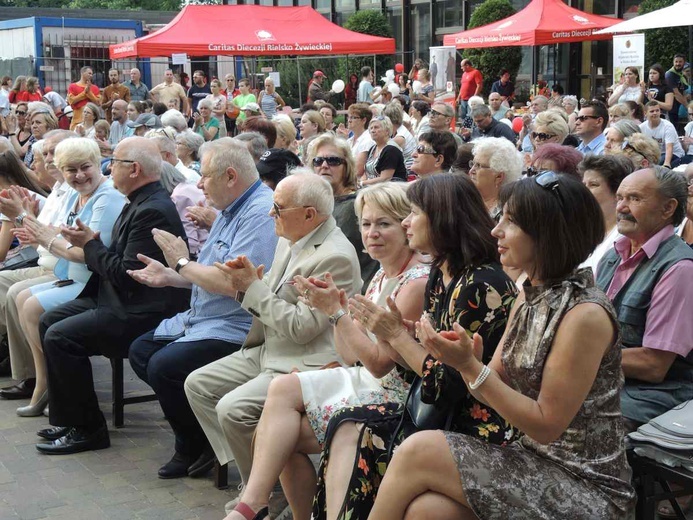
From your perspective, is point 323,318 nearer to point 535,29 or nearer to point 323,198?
point 323,198

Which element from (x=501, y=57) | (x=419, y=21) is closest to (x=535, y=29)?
(x=501, y=57)

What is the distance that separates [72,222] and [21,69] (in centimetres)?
2315

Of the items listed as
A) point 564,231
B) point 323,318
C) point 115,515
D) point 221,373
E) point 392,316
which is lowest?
point 115,515

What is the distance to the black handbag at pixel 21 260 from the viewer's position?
735cm

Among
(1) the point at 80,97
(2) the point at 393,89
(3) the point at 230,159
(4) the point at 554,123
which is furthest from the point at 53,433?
(2) the point at 393,89

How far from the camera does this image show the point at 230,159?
16.9 feet

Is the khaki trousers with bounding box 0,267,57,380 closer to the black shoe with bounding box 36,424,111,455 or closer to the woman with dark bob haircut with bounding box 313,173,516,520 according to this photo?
the black shoe with bounding box 36,424,111,455

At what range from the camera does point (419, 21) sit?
2867cm

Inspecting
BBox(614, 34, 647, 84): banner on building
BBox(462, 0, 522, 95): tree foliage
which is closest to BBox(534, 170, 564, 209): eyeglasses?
BBox(614, 34, 647, 84): banner on building

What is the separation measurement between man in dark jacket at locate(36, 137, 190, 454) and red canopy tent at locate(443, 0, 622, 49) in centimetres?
1370

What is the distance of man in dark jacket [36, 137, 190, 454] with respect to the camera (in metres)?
5.48

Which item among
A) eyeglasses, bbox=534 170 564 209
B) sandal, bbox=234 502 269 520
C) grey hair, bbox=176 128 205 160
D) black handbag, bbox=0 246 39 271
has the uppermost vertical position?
eyeglasses, bbox=534 170 564 209

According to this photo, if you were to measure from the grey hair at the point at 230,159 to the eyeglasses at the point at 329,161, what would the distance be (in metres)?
0.92

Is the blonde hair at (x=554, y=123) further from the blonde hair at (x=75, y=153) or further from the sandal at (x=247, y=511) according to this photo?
the sandal at (x=247, y=511)
